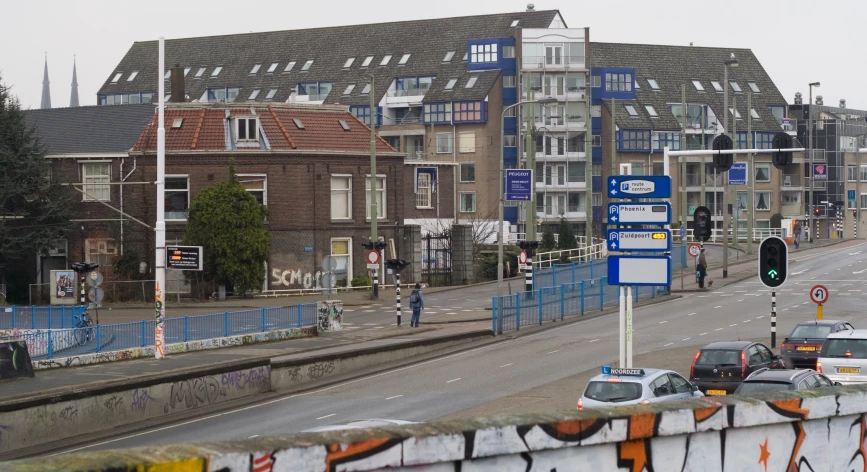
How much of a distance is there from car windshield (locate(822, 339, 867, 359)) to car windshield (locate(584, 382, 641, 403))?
7.63 meters

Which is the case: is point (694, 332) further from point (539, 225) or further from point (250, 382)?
point (539, 225)

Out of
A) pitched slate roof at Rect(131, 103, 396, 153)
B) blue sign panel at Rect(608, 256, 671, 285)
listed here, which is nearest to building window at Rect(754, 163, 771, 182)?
pitched slate roof at Rect(131, 103, 396, 153)

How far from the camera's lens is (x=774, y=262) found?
30484 mm

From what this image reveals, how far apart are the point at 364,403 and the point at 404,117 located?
71.9 m

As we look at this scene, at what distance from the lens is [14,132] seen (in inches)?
2228

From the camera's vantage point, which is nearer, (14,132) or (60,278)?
(60,278)

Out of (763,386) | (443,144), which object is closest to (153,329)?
(763,386)

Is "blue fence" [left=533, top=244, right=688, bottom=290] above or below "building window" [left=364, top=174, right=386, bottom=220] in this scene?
below

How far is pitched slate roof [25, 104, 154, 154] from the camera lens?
58969mm

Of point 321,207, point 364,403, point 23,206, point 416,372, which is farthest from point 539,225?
point 364,403

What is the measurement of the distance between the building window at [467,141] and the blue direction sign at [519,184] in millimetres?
46625

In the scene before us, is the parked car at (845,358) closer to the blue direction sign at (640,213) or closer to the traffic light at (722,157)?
the blue direction sign at (640,213)

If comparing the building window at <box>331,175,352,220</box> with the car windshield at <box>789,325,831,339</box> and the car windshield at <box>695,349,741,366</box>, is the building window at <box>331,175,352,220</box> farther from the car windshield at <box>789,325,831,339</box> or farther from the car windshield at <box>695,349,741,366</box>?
the car windshield at <box>695,349,741,366</box>

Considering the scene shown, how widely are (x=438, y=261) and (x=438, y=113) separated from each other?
30.2 metres
